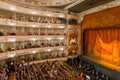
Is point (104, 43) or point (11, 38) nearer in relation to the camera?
point (11, 38)

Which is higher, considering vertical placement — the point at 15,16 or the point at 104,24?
the point at 15,16

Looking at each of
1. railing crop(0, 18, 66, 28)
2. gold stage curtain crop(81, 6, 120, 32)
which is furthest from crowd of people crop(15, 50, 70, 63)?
gold stage curtain crop(81, 6, 120, 32)

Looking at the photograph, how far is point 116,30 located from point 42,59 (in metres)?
11.3

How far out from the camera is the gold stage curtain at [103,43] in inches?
655

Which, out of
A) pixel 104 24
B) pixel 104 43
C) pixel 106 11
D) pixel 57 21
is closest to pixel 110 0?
pixel 106 11

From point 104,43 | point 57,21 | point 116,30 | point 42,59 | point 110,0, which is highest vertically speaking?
point 110,0

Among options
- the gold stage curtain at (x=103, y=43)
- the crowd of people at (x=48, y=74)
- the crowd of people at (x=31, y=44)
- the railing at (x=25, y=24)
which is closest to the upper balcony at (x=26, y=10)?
the railing at (x=25, y=24)

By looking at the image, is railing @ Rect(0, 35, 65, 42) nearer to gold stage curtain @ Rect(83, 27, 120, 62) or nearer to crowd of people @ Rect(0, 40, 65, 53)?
crowd of people @ Rect(0, 40, 65, 53)

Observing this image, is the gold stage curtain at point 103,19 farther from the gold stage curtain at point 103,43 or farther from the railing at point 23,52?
the railing at point 23,52

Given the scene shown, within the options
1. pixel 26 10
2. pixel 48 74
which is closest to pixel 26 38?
pixel 26 10

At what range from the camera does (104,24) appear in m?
17.2

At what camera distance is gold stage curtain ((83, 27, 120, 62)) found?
16.6m

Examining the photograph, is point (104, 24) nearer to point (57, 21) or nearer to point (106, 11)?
point (106, 11)

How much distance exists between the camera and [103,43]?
18.9 metres
